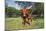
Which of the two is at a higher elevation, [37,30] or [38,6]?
[38,6]

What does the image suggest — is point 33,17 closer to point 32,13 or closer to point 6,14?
point 32,13

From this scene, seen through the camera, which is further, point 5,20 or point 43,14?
point 43,14

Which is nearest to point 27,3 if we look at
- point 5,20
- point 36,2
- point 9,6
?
point 36,2

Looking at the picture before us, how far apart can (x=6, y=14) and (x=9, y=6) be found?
0.11 meters

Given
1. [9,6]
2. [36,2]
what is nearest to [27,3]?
[36,2]

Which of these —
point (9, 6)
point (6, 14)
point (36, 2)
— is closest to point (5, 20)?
point (6, 14)

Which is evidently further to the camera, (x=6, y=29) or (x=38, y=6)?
(x=38, y=6)

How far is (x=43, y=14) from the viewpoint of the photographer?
123cm

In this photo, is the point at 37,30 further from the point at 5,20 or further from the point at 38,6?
the point at 5,20

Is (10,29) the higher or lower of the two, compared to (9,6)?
lower

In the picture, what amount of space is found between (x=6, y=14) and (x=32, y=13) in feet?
1.10

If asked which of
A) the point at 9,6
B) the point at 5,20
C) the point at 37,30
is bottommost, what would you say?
the point at 37,30

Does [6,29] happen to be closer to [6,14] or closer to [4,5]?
[6,14]

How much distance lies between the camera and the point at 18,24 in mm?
1159
